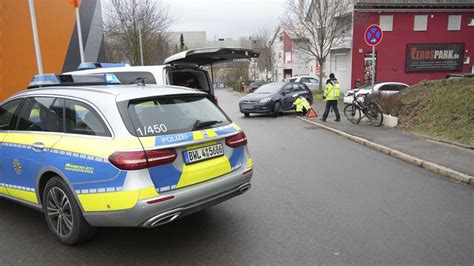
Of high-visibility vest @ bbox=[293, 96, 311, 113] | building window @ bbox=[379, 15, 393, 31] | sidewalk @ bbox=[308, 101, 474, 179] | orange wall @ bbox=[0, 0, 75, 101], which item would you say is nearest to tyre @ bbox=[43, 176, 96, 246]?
sidewalk @ bbox=[308, 101, 474, 179]

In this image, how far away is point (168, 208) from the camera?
11.7 ft

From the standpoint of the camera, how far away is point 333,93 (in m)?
14.0

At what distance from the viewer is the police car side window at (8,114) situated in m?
4.74

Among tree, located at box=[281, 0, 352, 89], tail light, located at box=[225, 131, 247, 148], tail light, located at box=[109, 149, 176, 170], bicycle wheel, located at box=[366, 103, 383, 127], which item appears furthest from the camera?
tree, located at box=[281, 0, 352, 89]

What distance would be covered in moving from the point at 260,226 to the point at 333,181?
2.25 meters

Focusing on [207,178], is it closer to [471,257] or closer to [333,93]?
[471,257]

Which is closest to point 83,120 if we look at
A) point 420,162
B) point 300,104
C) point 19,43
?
point 420,162

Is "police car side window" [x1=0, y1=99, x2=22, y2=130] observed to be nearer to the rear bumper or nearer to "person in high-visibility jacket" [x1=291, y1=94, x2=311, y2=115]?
the rear bumper

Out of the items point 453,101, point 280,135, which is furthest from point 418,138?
point 280,135

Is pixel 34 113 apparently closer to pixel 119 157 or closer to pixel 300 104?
pixel 119 157

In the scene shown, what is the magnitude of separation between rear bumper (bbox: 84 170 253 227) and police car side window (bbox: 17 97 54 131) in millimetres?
1379

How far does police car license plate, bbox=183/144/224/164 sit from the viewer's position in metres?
3.76

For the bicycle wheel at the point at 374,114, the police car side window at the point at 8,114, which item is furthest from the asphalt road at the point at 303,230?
the bicycle wheel at the point at 374,114

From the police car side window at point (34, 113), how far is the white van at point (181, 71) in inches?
119
